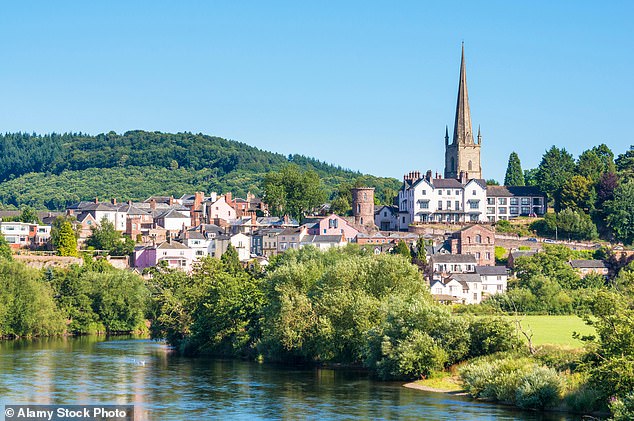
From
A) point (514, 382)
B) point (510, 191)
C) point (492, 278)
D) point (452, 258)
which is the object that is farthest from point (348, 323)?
point (510, 191)

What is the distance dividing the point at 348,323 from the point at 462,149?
80661 millimetres

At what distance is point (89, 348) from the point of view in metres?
76.2

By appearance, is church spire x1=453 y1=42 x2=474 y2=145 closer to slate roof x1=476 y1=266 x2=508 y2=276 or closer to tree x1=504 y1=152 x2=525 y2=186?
tree x1=504 y1=152 x2=525 y2=186

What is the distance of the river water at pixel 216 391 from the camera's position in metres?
44.8

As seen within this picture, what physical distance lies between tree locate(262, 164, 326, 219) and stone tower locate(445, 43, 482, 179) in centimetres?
1765

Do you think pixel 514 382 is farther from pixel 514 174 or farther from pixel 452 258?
pixel 514 174

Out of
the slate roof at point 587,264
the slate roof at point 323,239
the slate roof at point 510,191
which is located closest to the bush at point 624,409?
the slate roof at point 587,264

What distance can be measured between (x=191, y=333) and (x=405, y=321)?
23602 millimetres

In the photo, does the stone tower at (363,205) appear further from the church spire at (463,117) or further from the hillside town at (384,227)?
the church spire at (463,117)

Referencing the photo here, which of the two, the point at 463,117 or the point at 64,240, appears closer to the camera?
the point at 64,240

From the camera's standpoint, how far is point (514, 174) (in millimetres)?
147875

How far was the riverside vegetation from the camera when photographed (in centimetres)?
4372

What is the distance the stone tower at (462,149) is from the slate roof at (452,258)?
3112 cm

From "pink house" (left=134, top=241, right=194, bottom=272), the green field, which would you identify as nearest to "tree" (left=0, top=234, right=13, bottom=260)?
"pink house" (left=134, top=241, right=194, bottom=272)
